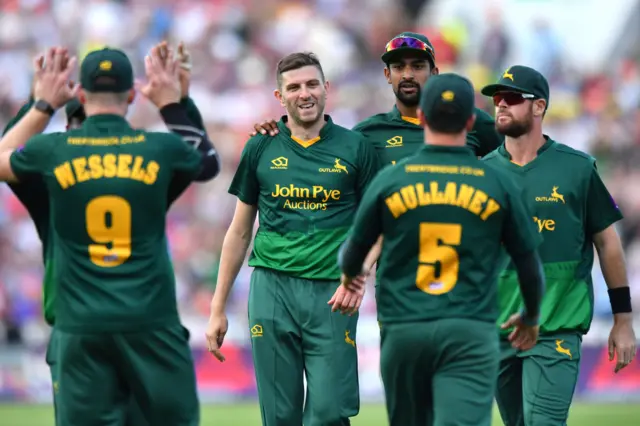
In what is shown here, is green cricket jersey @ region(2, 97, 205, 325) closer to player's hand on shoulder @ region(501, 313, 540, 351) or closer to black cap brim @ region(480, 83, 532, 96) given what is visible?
player's hand on shoulder @ region(501, 313, 540, 351)

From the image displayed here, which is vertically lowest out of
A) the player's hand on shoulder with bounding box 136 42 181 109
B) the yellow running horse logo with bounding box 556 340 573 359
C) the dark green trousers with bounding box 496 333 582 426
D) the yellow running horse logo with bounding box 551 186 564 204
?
the dark green trousers with bounding box 496 333 582 426

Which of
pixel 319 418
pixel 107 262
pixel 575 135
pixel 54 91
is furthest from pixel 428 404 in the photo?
pixel 575 135

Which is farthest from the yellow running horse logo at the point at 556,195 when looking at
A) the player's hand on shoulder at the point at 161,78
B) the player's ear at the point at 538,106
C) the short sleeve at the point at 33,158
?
the short sleeve at the point at 33,158

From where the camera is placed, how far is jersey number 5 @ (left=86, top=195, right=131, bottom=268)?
21.8 ft

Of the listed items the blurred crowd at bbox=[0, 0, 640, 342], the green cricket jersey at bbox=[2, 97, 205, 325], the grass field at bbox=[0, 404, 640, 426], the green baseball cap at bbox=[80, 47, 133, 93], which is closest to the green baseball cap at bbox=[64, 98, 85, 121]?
the green cricket jersey at bbox=[2, 97, 205, 325]

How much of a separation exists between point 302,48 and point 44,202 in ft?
51.0

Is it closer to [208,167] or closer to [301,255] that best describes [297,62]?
[301,255]

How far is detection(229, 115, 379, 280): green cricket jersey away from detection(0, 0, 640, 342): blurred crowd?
11248 millimetres

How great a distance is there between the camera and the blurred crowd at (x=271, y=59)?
2064 cm

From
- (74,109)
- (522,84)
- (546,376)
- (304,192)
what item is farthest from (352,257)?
(522,84)

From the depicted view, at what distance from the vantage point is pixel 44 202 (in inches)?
278

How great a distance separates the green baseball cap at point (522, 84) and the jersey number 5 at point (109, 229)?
2.98 metres

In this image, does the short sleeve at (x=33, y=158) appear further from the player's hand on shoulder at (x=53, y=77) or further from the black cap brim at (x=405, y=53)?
the black cap brim at (x=405, y=53)

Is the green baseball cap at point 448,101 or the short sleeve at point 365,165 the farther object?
the short sleeve at point 365,165
